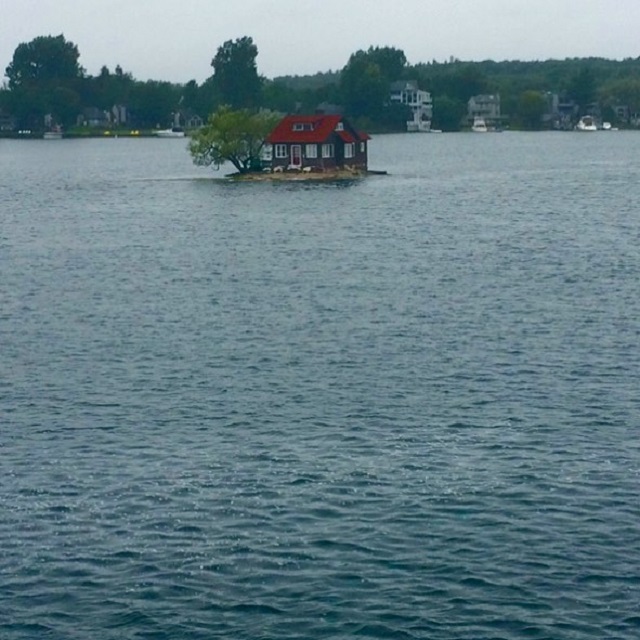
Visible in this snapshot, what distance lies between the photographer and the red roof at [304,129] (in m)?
134

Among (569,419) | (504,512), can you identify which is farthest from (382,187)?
(504,512)

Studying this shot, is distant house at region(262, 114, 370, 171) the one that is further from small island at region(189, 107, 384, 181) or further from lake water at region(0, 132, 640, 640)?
lake water at region(0, 132, 640, 640)

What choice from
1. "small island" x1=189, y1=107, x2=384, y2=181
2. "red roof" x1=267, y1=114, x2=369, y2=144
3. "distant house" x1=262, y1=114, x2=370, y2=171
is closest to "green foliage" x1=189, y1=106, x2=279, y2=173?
"small island" x1=189, y1=107, x2=384, y2=181

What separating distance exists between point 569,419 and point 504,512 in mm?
8946

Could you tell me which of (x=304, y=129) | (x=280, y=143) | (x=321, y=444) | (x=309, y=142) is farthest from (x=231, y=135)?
(x=321, y=444)

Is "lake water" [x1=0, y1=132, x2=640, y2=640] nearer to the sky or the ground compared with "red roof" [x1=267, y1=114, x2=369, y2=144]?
nearer to the ground

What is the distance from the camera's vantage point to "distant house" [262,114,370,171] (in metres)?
134

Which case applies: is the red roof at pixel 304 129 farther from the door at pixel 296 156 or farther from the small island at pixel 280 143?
the door at pixel 296 156

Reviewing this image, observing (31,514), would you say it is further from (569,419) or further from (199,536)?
(569,419)

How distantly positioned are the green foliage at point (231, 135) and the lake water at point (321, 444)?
167 feet

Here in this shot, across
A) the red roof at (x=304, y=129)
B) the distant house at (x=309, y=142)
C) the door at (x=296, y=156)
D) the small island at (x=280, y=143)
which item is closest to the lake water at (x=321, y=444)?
the red roof at (x=304, y=129)

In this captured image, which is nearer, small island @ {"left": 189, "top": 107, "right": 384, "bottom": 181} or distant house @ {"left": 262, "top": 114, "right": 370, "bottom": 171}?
distant house @ {"left": 262, "top": 114, "right": 370, "bottom": 171}

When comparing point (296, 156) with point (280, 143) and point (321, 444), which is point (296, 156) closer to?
point (280, 143)

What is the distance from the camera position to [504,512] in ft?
116
